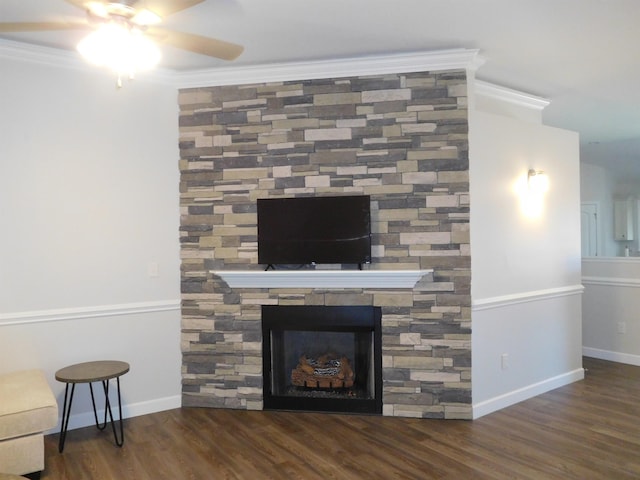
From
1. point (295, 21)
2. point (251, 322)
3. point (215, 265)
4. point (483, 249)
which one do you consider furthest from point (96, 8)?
point (483, 249)

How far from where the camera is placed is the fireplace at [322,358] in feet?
11.8

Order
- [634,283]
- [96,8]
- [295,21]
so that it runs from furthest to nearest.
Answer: [634,283]
[295,21]
[96,8]

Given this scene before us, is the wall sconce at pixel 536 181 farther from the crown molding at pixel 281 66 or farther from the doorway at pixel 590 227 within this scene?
the doorway at pixel 590 227

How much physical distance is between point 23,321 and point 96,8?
7.57 feet

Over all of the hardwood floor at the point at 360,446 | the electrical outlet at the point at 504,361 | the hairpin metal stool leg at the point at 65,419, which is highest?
the electrical outlet at the point at 504,361

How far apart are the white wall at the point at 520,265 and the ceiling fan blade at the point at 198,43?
6.55ft

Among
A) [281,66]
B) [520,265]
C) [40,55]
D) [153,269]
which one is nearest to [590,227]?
[520,265]

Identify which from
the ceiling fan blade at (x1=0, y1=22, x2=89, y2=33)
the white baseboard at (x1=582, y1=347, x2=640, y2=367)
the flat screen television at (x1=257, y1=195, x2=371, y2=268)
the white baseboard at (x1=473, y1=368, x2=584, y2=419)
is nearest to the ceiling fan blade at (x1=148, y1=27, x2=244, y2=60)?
the ceiling fan blade at (x1=0, y1=22, x2=89, y2=33)

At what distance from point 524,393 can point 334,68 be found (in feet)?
10.4

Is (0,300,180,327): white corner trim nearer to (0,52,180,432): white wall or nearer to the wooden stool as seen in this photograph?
(0,52,180,432): white wall

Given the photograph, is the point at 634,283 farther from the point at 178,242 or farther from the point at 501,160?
the point at 178,242

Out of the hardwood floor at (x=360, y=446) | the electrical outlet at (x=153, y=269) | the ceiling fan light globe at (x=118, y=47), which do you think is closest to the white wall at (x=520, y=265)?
the hardwood floor at (x=360, y=446)

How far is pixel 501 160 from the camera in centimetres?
379

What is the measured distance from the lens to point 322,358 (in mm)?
3842
